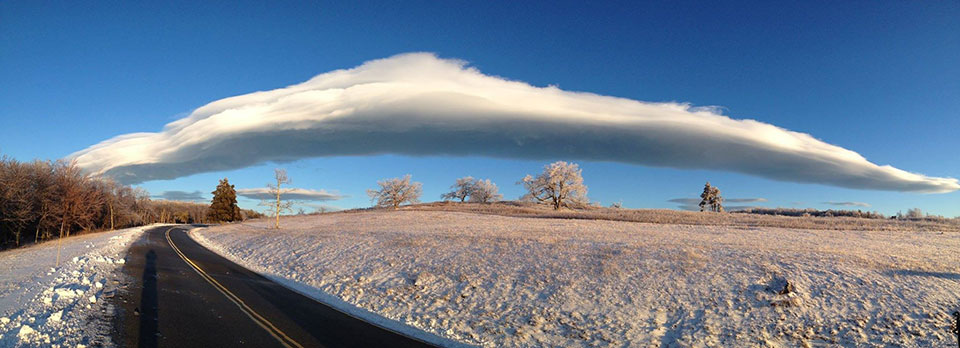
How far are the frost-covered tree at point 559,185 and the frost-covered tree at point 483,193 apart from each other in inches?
1265

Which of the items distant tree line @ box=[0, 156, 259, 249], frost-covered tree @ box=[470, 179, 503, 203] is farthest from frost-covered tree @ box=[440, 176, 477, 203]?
distant tree line @ box=[0, 156, 259, 249]

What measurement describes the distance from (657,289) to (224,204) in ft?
331

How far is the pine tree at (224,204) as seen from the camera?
94750 mm

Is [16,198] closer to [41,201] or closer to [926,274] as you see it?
[41,201]

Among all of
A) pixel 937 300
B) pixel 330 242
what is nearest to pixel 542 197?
pixel 330 242

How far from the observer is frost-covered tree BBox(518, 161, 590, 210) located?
7250 cm

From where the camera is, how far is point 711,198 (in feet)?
305

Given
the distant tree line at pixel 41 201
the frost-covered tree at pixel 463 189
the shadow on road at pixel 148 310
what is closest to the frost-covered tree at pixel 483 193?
the frost-covered tree at pixel 463 189

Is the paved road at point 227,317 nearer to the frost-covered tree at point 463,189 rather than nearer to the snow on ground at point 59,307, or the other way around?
the snow on ground at point 59,307

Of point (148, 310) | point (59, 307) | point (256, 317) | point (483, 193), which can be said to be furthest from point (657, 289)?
point (483, 193)

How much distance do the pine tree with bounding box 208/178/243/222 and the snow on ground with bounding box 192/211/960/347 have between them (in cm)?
8248

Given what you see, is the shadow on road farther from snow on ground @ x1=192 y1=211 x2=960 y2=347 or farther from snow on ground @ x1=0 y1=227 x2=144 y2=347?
snow on ground @ x1=192 y1=211 x2=960 y2=347

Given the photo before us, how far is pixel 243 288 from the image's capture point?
60.0 feet

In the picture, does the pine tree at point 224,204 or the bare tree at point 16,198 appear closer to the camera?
the bare tree at point 16,198
